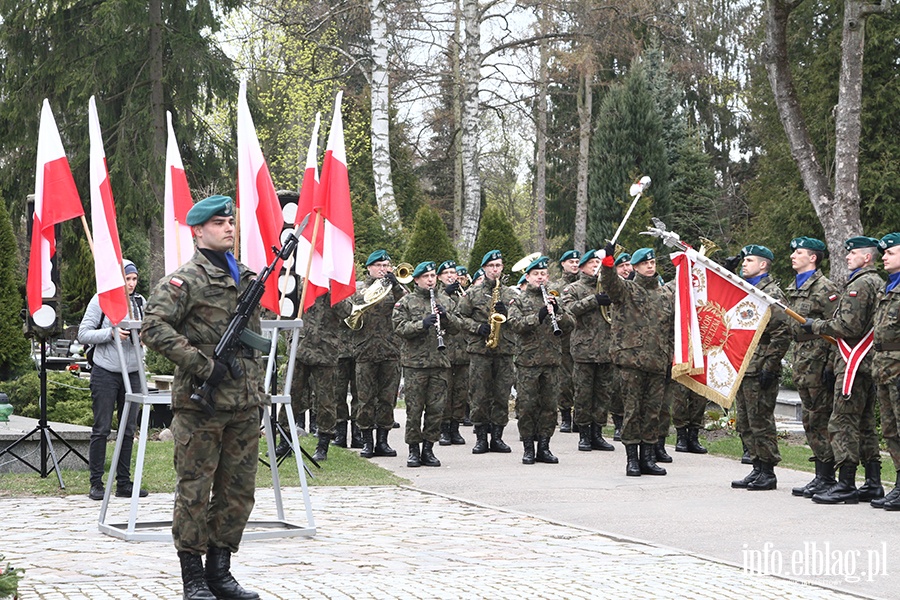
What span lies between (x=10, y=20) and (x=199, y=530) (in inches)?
1028

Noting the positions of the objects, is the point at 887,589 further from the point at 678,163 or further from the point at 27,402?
the point at 678,163

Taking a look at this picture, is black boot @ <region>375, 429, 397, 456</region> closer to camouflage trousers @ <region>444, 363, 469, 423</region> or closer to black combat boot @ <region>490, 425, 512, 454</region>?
black combat boot @ <region>490, 425, 512, 454</region>

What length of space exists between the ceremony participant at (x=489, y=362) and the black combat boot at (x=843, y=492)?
15.8 ft

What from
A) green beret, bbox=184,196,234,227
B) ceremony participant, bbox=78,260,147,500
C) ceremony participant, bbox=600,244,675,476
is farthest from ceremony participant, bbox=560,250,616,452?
green beret, bbox=184,196,234,227

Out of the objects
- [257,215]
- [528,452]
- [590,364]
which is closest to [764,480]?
[528,452]

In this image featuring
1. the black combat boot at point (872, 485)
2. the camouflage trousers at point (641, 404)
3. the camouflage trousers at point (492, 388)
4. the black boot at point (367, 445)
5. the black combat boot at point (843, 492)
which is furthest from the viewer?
the camouflage trousers at point (492, 388)

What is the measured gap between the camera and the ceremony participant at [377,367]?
13.9 meters

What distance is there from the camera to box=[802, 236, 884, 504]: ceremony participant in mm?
10141

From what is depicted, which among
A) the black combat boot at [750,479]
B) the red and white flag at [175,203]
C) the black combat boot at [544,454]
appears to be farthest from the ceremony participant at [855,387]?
the red and white flag at [175,203]

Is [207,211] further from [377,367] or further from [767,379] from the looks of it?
[377,367]

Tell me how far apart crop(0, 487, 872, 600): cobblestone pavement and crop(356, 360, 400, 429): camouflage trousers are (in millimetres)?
3892

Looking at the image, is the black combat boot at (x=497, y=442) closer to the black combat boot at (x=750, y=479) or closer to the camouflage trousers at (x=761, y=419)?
the black combat boot at (x=750, y=479)

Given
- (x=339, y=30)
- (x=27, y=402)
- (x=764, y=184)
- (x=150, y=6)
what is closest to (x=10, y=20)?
(x=150, y=6)

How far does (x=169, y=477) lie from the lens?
1197 centimetres
